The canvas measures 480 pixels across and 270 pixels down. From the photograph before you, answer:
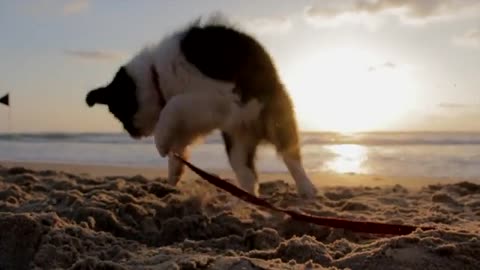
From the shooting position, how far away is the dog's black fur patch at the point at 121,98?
5.09m

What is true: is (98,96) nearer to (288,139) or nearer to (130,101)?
(130,101)

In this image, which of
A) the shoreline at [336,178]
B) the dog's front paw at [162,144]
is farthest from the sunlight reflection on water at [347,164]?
the dog's front paw at [162,144]

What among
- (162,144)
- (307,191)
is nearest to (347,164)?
(307,191)

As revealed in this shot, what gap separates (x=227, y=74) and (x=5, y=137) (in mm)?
16112

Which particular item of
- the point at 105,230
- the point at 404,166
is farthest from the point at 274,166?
the point at 105,230

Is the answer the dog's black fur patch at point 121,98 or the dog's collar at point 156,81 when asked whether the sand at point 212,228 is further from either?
the dog's collar at point 156,81

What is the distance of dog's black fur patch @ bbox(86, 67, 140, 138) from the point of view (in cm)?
509

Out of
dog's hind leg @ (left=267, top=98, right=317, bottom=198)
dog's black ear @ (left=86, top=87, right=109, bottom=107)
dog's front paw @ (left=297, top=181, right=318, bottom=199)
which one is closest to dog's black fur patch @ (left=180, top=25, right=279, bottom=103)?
dog's hind leg @ (left=267, top=98, right=317, bottom=198)

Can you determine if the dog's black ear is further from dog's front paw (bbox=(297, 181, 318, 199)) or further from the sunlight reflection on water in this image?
the sunlight reflection on water

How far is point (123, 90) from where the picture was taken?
5.12 meters

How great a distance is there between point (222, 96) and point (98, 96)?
1.45 m

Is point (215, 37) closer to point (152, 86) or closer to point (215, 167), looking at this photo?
point (152, 86)

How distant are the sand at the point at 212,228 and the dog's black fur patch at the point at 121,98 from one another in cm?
58

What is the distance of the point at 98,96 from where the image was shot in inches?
Answer: 208
